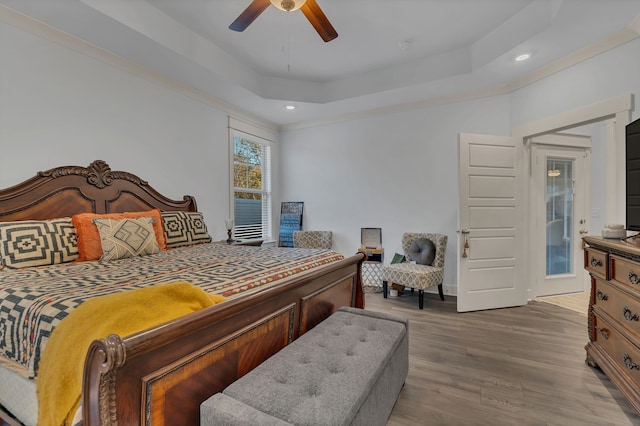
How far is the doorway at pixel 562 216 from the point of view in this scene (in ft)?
13.2

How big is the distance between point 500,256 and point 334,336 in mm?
2818

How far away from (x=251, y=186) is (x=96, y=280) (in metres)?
3.44

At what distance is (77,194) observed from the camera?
107 inches

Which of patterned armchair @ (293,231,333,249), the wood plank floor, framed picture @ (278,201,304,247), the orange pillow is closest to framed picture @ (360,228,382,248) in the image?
patterned armchair @ (293,231,333,249)

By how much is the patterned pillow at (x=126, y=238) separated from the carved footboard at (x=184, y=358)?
1.55 meters

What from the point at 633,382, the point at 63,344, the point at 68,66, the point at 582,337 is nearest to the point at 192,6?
the point at 68,66

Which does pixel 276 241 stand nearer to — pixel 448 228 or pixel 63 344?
pixel 448 228

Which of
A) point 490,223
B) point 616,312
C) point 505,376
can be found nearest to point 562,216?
point 490,223

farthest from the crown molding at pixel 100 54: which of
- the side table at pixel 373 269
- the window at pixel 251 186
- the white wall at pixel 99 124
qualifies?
the side table at pixel 373 269

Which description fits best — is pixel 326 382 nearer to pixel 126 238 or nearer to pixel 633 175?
pixel 126 238

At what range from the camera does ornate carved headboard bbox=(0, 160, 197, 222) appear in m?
2.36

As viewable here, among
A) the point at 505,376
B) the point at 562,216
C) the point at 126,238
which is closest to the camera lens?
the point at 505,376

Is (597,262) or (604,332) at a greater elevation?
(597,262)

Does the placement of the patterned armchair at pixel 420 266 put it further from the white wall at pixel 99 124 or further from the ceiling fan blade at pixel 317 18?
the ceiling fan blade at pixel 317 18
